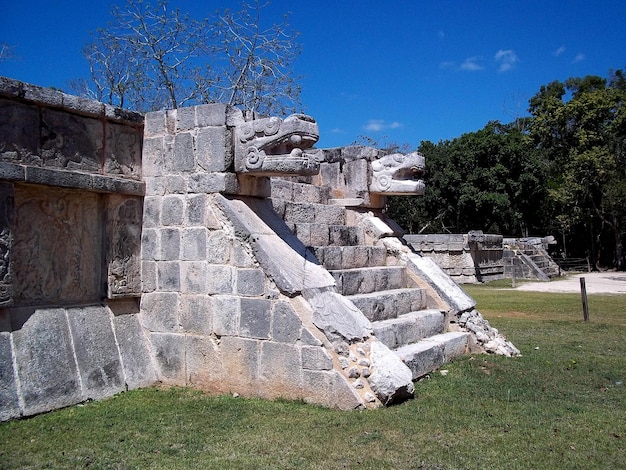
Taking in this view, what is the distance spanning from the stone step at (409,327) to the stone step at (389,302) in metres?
0.07

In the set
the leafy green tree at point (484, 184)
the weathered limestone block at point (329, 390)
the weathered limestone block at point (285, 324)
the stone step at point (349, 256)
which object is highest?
the leafy green tree at point (484, 184)

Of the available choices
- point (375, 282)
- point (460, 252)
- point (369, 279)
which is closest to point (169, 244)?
point (369, 279)

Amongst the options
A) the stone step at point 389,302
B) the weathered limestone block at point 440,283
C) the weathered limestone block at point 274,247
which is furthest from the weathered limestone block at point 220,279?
the weathered limestone block at point 440,283

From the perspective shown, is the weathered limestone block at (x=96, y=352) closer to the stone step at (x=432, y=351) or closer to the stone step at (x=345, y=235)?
the stone step at (x=432, y=351)

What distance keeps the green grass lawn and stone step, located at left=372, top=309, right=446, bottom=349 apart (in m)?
0.53

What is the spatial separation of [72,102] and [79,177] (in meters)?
0.65

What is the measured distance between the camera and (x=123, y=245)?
5.70 meters

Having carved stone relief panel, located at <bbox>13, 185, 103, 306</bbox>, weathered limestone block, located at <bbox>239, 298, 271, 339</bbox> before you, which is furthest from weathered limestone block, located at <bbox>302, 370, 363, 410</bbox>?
carved stone relief panel, located at <bbox>13, 185, 103, 306</bbox>

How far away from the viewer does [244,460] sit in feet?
12.2

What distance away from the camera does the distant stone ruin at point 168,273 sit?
4793mm

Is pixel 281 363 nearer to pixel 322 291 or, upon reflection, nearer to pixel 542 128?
pixel 322 291

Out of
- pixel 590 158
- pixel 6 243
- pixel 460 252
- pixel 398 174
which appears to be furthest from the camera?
pixel 590 158

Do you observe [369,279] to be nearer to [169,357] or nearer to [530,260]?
[169,357]

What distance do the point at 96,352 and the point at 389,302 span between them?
3048mm
